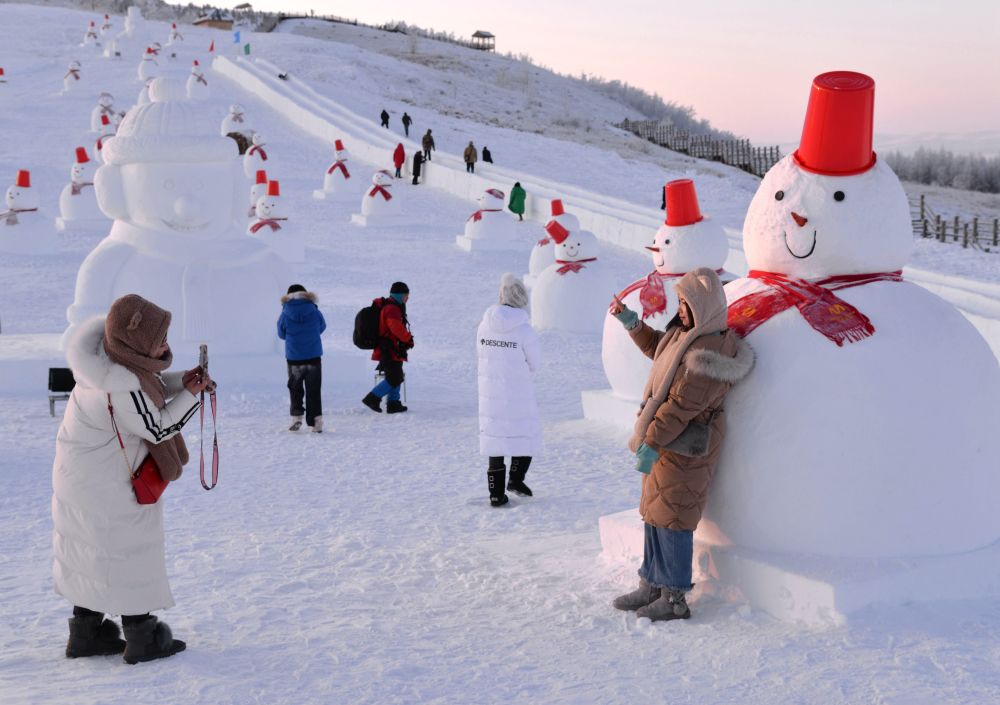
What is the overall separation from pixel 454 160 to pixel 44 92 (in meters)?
13.6

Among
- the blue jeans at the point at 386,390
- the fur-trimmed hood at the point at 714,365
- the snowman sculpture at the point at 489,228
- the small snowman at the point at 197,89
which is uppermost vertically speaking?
the small snowman at the point at 197,89

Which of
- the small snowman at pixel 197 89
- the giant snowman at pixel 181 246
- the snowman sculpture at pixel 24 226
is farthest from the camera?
the small snowman at pixel 197 89

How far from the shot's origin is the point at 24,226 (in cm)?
1725

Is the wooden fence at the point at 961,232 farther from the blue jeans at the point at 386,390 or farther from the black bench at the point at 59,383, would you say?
the black bench at the point at 59,383

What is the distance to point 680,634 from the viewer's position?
470cm

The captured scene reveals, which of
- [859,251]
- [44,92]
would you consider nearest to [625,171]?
[44,92]

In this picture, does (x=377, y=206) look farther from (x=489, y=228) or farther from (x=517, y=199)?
(x=489, y=228)

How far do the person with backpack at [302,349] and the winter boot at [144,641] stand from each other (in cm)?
429

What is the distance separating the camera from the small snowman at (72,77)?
3444 cm

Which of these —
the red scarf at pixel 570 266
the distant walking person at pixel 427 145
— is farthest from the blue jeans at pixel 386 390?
the distant walking person at pixel 427 145

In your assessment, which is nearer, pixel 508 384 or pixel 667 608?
pixel 667 608

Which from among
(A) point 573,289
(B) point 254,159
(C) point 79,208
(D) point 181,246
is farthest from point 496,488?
(B) point 254,159

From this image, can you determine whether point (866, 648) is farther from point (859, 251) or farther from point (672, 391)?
point (859, 251)

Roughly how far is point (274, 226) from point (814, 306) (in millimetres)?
12864
